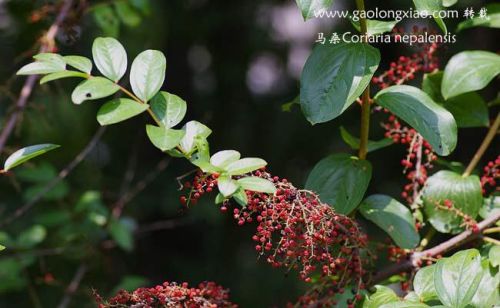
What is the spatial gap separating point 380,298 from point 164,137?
35 centimetres

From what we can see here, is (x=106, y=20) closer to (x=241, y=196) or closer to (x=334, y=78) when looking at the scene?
(x=334, y=78)

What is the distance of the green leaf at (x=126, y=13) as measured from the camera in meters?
1.74

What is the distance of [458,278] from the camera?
81 cm

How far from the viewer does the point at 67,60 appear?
0.84 meters

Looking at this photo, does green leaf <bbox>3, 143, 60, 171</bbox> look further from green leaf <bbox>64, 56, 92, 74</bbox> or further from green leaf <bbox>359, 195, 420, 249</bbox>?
green leaf <bbox>359, 195, 420, 249</bbox>

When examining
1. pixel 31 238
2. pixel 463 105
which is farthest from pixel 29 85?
pixel 463 105

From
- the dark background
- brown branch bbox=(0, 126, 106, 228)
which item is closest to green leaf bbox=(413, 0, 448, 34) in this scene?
brown branch bbox=(0, 126, 106, 228)

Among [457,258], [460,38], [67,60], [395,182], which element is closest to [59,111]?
[395,182]

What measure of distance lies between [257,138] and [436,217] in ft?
7.66

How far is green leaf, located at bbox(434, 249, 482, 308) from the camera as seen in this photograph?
79 centimetres

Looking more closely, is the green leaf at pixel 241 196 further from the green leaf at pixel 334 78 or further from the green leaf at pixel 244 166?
the green leaf at pixel 334 78

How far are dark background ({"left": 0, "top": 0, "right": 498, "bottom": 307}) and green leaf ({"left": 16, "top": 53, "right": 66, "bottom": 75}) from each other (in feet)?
6.24

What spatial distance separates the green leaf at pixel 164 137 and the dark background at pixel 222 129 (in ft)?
6.50

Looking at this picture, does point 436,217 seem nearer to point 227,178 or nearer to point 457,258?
point 457,258
